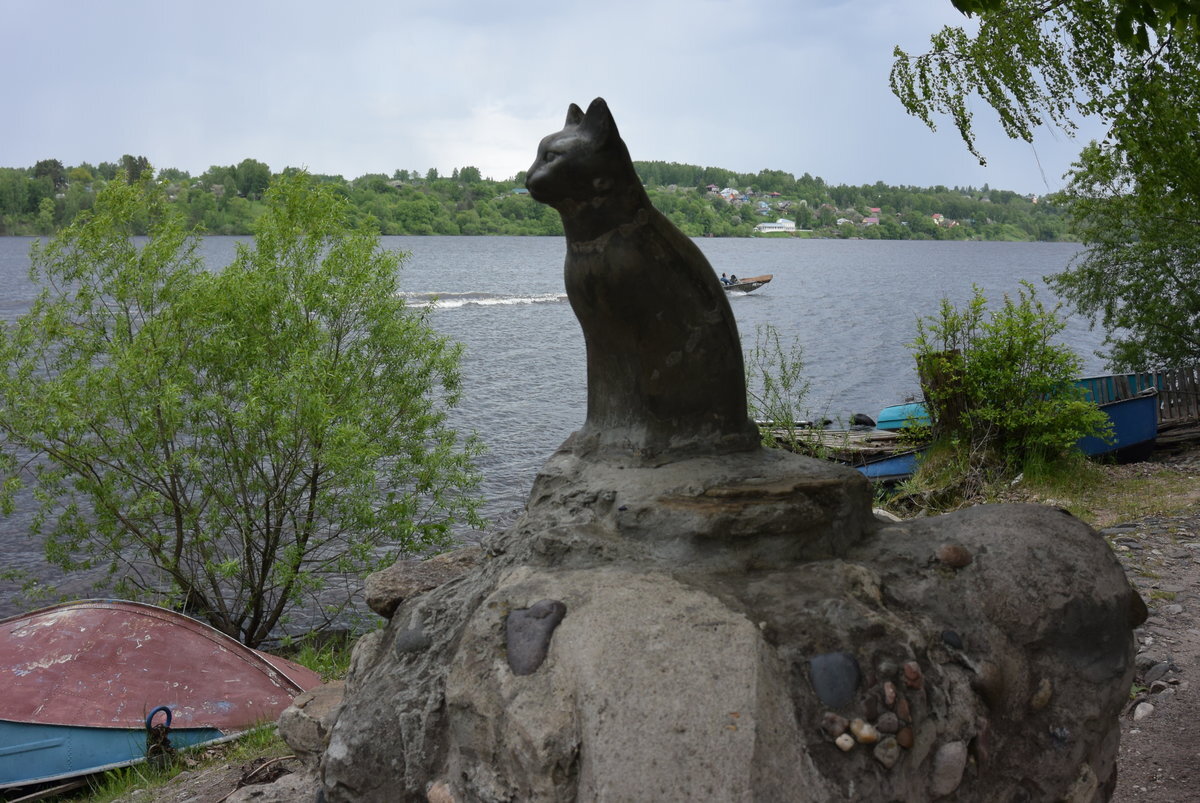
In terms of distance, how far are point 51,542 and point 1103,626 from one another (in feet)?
42.0

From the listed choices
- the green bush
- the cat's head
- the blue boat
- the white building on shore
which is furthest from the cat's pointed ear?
the white building on shore

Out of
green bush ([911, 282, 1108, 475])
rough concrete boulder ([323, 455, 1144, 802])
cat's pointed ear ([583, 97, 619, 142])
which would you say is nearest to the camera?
rough concrete boulder ([323, 455, 1144, 802])

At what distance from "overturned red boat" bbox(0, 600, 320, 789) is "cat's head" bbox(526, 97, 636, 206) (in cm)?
636

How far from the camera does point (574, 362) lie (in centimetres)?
3372

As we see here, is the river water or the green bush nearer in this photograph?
the green bush

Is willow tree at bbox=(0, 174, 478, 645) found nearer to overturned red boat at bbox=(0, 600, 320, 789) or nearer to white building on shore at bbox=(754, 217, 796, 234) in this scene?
overturned red boat at bbox=(0, 600, 320, 789)

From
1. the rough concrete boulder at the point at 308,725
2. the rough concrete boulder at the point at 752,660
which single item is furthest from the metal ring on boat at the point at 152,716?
the rough concrete boulder at the point at 752,660

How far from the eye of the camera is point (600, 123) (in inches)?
176

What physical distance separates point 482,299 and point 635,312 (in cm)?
4978

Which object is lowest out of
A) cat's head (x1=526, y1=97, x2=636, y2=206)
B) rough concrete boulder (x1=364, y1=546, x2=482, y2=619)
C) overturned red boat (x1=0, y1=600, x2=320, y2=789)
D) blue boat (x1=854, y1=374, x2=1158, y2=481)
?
A: overturned red boat (x1=0, y1=600, x2=320, y2=789)

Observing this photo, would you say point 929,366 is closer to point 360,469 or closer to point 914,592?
point 360,469

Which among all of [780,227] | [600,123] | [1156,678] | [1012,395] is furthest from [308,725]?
[780,227]

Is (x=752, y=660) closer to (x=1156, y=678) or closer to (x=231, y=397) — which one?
(x=1156, y=678)

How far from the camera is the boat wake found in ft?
166
